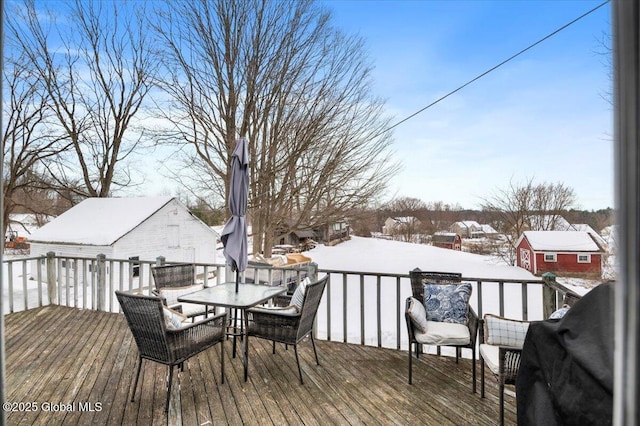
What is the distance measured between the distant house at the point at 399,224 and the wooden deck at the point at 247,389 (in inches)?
291

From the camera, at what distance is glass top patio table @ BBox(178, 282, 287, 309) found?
3182mm

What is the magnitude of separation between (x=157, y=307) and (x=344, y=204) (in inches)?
326

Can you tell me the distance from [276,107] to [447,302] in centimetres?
765

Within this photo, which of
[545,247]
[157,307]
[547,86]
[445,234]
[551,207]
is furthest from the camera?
[445,234]

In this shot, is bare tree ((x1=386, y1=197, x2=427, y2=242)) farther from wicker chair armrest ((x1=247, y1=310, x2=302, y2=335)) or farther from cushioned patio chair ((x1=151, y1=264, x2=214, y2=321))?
wicker chair armrest ((x1=247, y1=310, x2=302, y2=335))

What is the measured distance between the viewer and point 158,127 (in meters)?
9.63

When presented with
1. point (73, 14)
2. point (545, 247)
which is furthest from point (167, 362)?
point (73, 14)

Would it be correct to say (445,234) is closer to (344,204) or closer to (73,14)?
(344,204)

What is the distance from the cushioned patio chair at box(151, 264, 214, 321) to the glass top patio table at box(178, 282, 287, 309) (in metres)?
0.29

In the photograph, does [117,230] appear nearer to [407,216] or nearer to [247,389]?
[407,216]

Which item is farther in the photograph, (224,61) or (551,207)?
(224,61)

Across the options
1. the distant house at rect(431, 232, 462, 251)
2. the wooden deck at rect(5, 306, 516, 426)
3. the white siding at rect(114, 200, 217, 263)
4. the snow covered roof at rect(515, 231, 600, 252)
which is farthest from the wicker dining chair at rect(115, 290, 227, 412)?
the white siding at rect(114, 200, 217, 263)

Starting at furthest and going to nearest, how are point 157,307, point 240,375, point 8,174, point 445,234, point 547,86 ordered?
point 445,234 < point 8,174 < point 547,86 < point 240,375 < point 157,307

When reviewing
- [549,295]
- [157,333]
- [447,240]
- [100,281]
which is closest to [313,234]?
[447,240]
